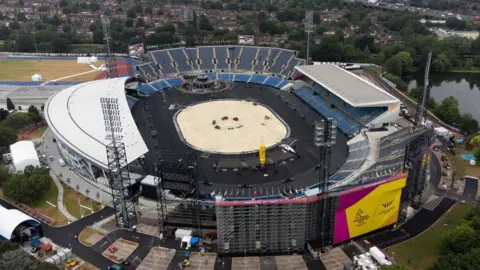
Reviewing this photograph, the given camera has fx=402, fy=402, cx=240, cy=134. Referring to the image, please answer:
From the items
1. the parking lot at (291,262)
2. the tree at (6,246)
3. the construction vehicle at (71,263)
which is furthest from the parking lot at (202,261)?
the tree at (6,246)

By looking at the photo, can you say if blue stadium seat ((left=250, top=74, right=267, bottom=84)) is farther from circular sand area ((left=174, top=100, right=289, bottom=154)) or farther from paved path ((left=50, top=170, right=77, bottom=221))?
paved path ((left=50, top=170, right=77, bottom=221))

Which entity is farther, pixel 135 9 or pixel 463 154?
pixel 135 9

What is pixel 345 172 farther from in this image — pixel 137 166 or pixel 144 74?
pixel 144 74

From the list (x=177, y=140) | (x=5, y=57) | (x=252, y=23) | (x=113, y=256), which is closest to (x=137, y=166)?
(x=177, y=140)

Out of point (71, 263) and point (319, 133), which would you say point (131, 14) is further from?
point (319, 133)

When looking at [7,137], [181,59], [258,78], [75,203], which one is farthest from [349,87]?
[7,137]

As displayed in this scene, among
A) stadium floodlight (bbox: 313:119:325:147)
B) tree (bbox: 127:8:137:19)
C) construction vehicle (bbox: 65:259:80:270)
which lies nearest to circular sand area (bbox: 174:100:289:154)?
stadium floodlight (bbox: 313:119:325:147)

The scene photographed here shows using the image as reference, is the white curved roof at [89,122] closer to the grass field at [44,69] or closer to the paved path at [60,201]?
the paved path at [60,201]
